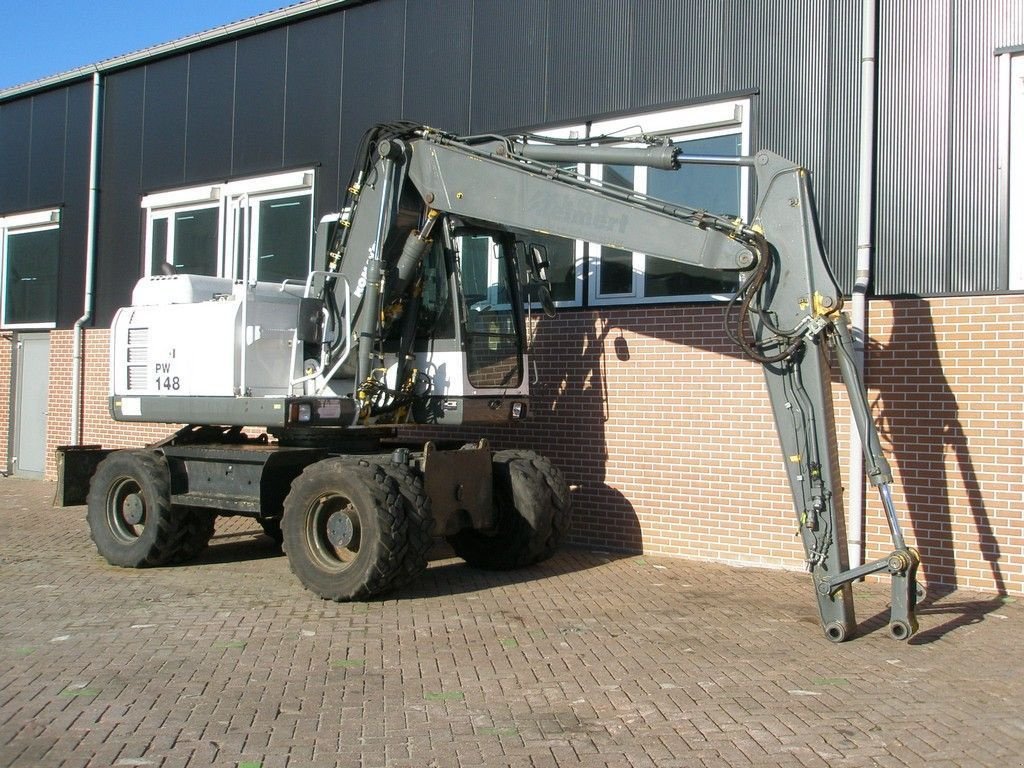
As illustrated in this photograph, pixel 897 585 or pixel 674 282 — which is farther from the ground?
pixel 674 282

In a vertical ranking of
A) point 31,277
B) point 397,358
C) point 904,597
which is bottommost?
point 904,597

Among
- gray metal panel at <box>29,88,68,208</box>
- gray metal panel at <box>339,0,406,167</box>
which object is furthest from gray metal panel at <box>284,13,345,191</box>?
gray metal panel at <box>29,88,68,208</box>

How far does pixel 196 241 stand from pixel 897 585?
11.7m

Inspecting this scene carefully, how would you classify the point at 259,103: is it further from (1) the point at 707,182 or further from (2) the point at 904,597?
(2) the point at 904,597

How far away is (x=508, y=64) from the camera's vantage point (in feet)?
39.7

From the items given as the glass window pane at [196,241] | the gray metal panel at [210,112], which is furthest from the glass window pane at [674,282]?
the gray metal panel at [210,112]

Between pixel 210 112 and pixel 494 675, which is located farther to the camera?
pixel 210 112

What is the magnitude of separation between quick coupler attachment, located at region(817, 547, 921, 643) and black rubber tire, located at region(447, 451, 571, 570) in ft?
9.51

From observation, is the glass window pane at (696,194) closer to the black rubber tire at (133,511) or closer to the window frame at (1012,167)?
the window frame at (1012,167)

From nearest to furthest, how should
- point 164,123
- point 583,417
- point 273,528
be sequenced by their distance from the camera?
1. point 273,528
2. point 583,417
3. point 164,123

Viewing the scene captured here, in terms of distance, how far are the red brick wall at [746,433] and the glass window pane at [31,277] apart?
9.63 metres

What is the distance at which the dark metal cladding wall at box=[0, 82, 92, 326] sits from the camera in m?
17.0

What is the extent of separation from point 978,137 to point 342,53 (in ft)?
26.2

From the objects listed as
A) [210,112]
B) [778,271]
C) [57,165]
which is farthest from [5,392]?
[778,271]
